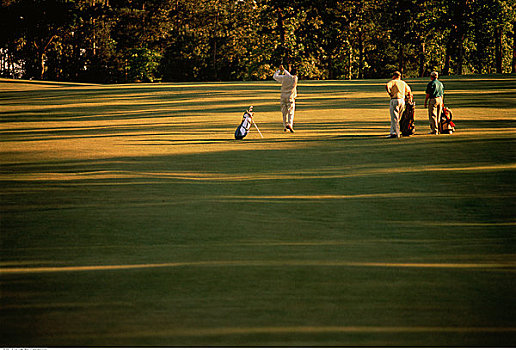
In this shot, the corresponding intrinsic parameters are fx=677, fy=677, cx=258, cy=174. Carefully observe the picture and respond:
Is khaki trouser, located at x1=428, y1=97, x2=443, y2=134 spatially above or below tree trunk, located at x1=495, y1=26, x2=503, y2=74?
below

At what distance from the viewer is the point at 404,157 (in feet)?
64.3

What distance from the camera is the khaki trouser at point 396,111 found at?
23266 mm

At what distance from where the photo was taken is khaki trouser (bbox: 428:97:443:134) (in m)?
24.2

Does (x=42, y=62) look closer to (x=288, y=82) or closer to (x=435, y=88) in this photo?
(x=288, y=82)

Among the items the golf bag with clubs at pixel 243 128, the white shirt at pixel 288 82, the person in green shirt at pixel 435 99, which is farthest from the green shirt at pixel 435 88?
the golf bag with clubs at pixel 243 128

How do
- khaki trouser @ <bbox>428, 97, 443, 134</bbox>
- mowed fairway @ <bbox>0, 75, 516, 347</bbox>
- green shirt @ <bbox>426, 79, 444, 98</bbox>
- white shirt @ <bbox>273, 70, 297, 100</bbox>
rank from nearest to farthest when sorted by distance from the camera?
mowed fairway @ <bbox>0, 75, 516, 347</bbox>
green shirt @ <bbox>426, 79, 444, 98</bbox>
white shirt @ <bbox>273, 70, 297, 100</bbox>
khaki trouser @ <bbox>428, 97, 443, 134</bbox>

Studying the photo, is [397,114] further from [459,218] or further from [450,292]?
[450,292]

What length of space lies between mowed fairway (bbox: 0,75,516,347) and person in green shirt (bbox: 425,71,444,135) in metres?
1.18

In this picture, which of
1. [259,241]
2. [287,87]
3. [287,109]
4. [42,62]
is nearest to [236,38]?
[42,62]

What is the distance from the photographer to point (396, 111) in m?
23.7

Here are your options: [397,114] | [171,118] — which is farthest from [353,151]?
[171,118]

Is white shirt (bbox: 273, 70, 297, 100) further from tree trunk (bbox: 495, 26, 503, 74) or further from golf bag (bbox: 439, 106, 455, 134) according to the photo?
tree trunk (bbox: 495, 26, 503, 74)

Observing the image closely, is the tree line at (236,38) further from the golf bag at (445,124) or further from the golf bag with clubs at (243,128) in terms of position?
the golf bag with clubs at (243,128)

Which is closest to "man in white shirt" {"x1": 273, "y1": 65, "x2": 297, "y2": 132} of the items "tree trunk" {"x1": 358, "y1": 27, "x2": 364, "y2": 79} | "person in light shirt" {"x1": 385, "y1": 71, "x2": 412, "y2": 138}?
"person in light shirt" {"x1": 385, "y1": 71, "x2": 412, "y2": 138}
